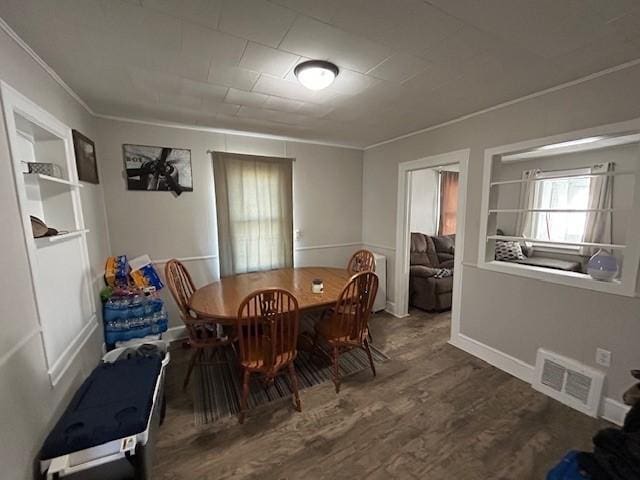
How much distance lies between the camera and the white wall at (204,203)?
2600 mm

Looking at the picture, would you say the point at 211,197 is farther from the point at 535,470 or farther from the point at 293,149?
the point at 535,470

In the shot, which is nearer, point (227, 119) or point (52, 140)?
point (52, 140)

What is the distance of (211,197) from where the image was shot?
3002 mm

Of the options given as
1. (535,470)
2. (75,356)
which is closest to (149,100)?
(75,356)

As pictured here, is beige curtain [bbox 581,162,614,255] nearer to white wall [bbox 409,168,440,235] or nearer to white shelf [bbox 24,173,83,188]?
white wall [bbox 409,168,440,235]

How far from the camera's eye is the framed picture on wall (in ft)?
8.58

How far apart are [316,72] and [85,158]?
6.36ft

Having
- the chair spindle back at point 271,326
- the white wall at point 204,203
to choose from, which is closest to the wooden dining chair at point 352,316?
the chair spindle back at point 271,326

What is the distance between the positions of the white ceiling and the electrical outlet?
1876 millimetres

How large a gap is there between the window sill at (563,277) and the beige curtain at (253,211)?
7.45ft

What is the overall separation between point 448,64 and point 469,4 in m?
0.50

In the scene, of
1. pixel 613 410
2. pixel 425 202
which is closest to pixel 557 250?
pixel 425 202

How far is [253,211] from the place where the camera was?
3195mm

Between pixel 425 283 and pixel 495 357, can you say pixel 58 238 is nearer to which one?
pixel 495 357
